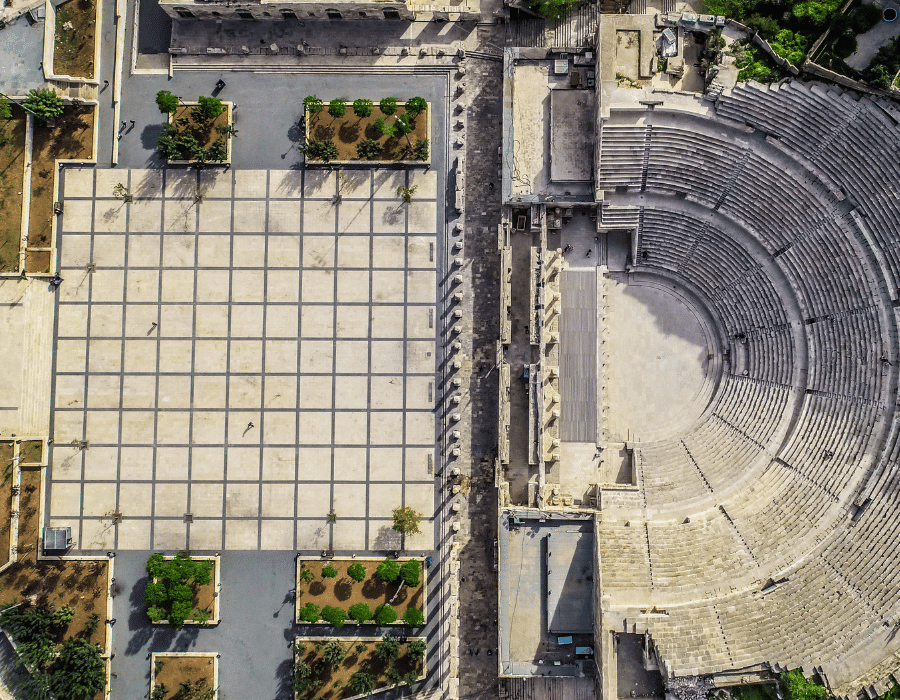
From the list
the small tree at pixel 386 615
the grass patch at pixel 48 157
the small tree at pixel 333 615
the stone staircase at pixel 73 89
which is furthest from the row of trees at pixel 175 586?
the stone staircase at pixel 73 89

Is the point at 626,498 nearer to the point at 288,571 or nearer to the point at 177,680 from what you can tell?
the point at 288,571

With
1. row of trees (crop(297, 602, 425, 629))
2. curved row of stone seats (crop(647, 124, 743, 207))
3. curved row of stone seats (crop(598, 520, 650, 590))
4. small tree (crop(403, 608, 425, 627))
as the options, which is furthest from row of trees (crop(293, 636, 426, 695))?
curved row of stone seats (crop(647, 124, 743, 207))

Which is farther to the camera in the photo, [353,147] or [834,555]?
[353,147]

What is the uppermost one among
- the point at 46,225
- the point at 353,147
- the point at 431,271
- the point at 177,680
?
the point at 353,147

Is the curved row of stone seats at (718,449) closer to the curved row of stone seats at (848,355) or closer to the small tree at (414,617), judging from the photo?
the curved row of stone seats at (848,355)

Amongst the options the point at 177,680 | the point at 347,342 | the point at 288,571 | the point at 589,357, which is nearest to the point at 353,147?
the point at 347,342

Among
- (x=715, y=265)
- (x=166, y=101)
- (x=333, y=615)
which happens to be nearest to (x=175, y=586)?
(x=333, y=615)
